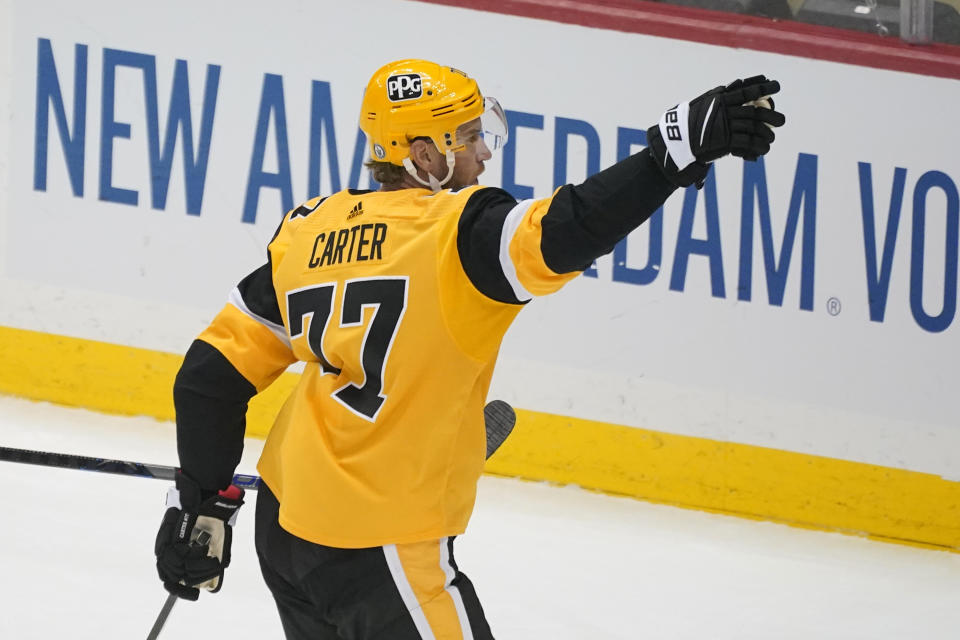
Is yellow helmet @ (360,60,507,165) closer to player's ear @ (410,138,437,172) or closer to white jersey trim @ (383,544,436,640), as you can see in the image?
player's ear @ (410,138,437,172)

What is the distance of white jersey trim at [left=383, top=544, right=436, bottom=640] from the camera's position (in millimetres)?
1439

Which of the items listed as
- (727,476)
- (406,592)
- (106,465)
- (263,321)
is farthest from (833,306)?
(406,592)

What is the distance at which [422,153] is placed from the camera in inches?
64.0

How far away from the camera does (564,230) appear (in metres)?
1.28

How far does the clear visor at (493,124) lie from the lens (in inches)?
69.9

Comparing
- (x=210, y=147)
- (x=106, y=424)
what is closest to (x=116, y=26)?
(x=210, y=147)

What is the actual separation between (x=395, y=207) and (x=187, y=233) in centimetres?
254

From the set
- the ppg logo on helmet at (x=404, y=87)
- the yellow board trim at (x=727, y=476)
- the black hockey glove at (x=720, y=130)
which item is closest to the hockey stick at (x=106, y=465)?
the ppg logo on helmet at (x=404, y=87)

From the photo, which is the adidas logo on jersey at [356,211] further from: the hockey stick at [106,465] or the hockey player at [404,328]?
the hockey stick at [106,465]

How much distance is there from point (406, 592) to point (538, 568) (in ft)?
6.00

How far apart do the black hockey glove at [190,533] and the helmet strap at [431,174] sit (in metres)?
0.55

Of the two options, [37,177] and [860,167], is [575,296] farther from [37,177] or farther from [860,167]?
[37,177]

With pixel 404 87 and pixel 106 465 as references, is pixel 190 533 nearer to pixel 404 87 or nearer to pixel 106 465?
pixel 106 465

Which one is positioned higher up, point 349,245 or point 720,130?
point 720,130
